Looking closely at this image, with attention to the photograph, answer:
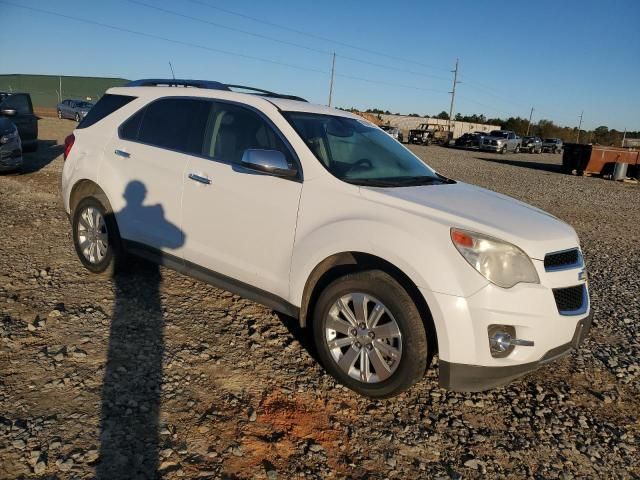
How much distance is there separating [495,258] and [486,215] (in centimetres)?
39

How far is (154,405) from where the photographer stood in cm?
288

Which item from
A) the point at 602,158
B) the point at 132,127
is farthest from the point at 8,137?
the point at 602,158

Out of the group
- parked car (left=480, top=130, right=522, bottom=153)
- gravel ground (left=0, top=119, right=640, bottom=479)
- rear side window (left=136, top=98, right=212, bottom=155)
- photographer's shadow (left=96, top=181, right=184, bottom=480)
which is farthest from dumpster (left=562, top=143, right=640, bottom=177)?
rear side window (left=136, top=98, right=212, bottom=155)

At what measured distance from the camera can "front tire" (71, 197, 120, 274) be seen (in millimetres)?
4530

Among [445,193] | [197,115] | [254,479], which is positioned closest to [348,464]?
[254,479]

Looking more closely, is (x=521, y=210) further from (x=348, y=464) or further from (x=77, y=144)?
(x=77, y=144)

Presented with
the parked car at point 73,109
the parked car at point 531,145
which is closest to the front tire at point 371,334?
the parked car at point 73,109

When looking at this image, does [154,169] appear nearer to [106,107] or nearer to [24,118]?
[106,107]

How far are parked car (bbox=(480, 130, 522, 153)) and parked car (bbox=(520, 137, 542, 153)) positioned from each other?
10.3 ft

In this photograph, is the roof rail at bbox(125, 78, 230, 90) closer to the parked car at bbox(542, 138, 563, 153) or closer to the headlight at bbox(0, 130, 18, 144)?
the headlight at bbox(0, 130, 18, 144)

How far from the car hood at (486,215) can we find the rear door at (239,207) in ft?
2.21

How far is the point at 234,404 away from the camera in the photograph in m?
2.98

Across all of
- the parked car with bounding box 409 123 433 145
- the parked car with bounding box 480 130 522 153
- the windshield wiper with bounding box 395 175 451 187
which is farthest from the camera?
the parked car with bounding box 409 123 433 145

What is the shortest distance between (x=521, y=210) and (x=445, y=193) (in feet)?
1.72
